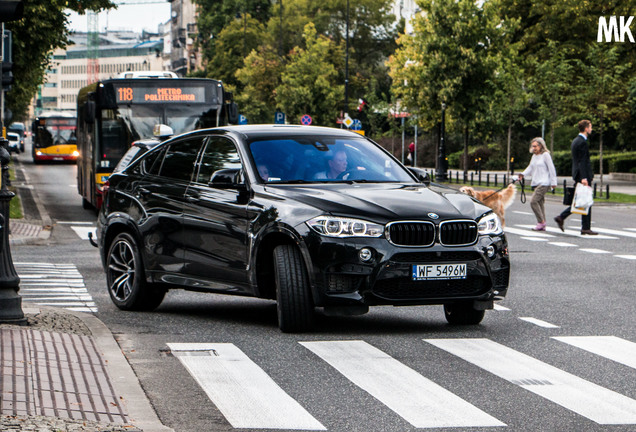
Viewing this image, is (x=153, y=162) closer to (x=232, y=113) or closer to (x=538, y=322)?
(x=538, y=322)

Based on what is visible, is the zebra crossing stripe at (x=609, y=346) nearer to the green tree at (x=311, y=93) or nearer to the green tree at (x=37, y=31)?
the green tree at (x=37, y=31)

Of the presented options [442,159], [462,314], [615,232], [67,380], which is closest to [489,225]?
[462,314]

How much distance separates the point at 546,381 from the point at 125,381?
2.55 m

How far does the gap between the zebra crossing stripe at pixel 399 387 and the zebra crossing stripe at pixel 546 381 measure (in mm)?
533

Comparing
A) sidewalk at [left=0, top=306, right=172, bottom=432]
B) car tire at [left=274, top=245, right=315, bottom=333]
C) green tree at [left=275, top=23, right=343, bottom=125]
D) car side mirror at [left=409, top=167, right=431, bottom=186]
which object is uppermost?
green tree at [left=275, top=23, right=343, bottom=125]

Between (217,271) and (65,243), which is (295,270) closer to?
(217,271)

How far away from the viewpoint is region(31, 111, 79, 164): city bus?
225ft

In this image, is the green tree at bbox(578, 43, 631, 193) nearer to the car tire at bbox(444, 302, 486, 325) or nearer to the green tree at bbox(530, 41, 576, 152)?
the green tree at bbox(530, 41, 576, 152)

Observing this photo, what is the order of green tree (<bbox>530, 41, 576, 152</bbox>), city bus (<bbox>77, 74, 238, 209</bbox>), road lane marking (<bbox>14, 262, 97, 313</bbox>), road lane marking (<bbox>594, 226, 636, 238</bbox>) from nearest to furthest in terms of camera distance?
road lane marking (<bbox>14, 262, 97, 313</bbox>), road lane marking (<bbox>594, 226, 636, 238</bbox>), city bus (<bbox>77, 74, 238, 209</bbox>), green tree (<bbox>530, 41, 576, 152</bbox>)

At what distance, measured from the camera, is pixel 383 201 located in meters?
9.00

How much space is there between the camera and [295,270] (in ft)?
29.3

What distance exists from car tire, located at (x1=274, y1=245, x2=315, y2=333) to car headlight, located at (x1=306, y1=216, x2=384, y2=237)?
324mm

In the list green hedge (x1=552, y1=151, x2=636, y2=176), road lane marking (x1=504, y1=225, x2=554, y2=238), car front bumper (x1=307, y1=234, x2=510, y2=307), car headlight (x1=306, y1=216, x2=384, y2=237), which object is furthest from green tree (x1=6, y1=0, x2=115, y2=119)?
green hedge (x1=552, y1=151, x2=636, y2=176)

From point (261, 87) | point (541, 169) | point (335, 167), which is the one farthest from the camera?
point (261, 87)
